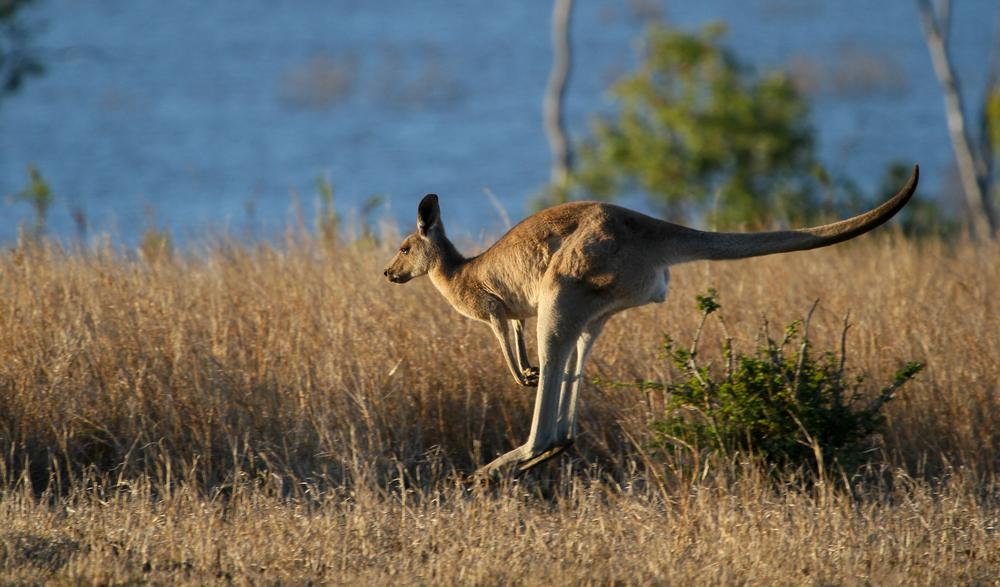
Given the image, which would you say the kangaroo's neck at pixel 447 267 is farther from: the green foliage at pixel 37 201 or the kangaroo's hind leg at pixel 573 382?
the green foliage at pixel 37 201

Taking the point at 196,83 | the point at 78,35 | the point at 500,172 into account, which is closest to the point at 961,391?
the point at 500,172

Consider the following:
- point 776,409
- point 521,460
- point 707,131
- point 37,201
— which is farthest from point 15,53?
point 776,409

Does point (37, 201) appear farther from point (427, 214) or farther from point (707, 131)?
point (707, 131)

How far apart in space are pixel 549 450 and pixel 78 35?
67.4 m

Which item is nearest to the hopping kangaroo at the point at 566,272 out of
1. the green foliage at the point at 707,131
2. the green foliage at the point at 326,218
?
the green foliage at the point at 326,218

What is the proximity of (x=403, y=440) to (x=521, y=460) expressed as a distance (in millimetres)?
986

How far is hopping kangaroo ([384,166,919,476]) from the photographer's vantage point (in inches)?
226

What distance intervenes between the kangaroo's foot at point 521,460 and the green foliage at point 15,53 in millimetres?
11455

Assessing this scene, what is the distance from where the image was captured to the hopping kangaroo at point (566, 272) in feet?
18.8

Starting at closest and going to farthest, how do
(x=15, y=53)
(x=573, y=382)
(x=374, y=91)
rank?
(x=573, y=382)
(x=15, y=53)
(x=374, y=91)

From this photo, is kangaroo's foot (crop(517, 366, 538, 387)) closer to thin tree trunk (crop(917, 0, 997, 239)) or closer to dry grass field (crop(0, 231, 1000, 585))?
dry grass field (crop(0, 231, 1000, 585))

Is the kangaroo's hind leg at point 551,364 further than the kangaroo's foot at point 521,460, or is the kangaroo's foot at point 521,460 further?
the kangaroo's foot at point 521,460

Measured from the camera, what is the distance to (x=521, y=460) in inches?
240

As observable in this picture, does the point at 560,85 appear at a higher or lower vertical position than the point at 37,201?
higher
